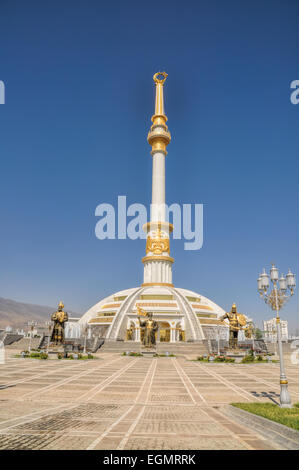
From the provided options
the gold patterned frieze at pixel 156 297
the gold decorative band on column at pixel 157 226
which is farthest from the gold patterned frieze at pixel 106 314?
the gold decorative band on column at pixel 157 226

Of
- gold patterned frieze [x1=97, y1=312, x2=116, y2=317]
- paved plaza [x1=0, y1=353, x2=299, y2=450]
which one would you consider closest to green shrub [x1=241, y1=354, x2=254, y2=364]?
paved plaza [x1=0, y1=353, x2=299, y2=450]

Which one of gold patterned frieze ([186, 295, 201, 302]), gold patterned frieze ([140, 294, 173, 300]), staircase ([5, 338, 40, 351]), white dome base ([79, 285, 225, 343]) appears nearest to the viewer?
staircase ([5, 338, 40, 351])

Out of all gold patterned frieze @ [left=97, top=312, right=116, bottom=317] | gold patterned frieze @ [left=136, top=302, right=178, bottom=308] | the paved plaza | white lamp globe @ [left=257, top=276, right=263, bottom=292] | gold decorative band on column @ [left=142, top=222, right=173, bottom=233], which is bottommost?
the paved plaza

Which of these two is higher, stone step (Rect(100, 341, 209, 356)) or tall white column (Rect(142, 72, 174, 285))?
tall white column (Rect(142, 72, 174, 285))

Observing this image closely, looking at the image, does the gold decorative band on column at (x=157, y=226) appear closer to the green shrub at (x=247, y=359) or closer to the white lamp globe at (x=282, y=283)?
the green shrub at (x=247, y=359)

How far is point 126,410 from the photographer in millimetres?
8664

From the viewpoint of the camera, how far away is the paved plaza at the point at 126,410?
557 centimetres

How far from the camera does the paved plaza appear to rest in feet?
18.3

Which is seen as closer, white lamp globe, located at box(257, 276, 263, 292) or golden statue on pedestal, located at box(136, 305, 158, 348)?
white lamp globe, located at box(257, 276, 263, 292)

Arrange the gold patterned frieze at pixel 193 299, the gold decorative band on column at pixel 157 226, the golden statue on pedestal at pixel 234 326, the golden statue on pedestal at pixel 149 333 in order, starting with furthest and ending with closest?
the gold decorative band on column at pixel 157 226, the gold patterned frieze at pixel 193 299, the golden statue on pedestal at pixel 149 333, the golden statue on pedestal at pixel 234 326

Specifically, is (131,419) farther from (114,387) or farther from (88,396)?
(114,387)

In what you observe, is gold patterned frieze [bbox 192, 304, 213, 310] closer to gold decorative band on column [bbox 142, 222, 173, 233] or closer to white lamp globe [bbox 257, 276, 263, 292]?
gold decorative band on column [bbox 142, 222, 173, 233]
